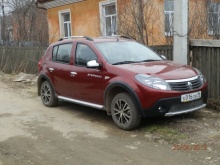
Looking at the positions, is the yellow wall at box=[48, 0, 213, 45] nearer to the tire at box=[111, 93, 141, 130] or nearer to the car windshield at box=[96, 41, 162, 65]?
the car windshield at box=[96, 41, 162, 65]

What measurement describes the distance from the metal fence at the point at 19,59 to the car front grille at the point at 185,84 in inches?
348

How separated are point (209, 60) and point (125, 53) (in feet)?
6.66

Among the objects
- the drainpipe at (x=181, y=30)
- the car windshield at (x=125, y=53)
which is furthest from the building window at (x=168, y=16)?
the car windshield at (x=125, y=53)

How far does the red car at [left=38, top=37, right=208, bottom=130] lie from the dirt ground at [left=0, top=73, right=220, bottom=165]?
Result: 0.34 meters

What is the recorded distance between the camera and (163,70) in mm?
5934

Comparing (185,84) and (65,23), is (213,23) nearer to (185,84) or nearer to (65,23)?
(185,84)

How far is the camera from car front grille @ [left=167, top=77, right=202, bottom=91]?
5.59 metres

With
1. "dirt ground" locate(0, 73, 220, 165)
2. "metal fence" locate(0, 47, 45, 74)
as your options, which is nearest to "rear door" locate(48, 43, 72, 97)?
"dirt ground" locate(0, 73, 220, 165)

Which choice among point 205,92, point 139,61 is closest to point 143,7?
point 139,61

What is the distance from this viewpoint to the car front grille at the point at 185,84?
5594 mm

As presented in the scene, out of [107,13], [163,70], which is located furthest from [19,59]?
[163,70]

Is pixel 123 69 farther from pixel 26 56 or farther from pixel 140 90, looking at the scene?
pixel 26 56

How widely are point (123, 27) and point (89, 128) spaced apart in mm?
5451

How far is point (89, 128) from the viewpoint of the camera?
622cm
